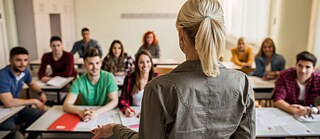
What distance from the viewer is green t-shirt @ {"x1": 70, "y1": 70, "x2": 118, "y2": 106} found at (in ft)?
8.84

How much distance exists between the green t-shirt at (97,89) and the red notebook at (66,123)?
13.1 inches

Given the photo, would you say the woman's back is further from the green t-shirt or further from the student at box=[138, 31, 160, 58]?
the student at box=[138, 31, 160, 58]

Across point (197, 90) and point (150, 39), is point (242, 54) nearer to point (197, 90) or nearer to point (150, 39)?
point (150, 39)

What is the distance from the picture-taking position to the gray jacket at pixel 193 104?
0.92 m

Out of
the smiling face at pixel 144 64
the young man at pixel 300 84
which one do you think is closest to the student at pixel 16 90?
the smiling face at pixel 144 64

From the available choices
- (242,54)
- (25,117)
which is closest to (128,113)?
(25,117)

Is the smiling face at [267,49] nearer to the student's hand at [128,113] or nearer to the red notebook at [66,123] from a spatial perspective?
the student's hand at [128,113]

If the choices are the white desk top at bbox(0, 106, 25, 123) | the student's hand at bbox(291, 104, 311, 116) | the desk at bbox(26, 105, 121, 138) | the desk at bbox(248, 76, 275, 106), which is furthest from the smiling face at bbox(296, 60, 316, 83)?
the white desk top at bbox(0, 106, 25, 123)

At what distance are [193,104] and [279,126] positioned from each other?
1.53m

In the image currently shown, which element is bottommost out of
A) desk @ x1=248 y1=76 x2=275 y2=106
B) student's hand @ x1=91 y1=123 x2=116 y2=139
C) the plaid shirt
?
desk @ x1=248 y1=76 x2=275 y2=106

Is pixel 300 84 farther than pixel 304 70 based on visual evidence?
Yes

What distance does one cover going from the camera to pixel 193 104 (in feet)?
3.09

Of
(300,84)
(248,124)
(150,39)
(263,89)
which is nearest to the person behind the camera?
(248,124)

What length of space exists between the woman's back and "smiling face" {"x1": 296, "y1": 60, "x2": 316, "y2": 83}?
190 cm
